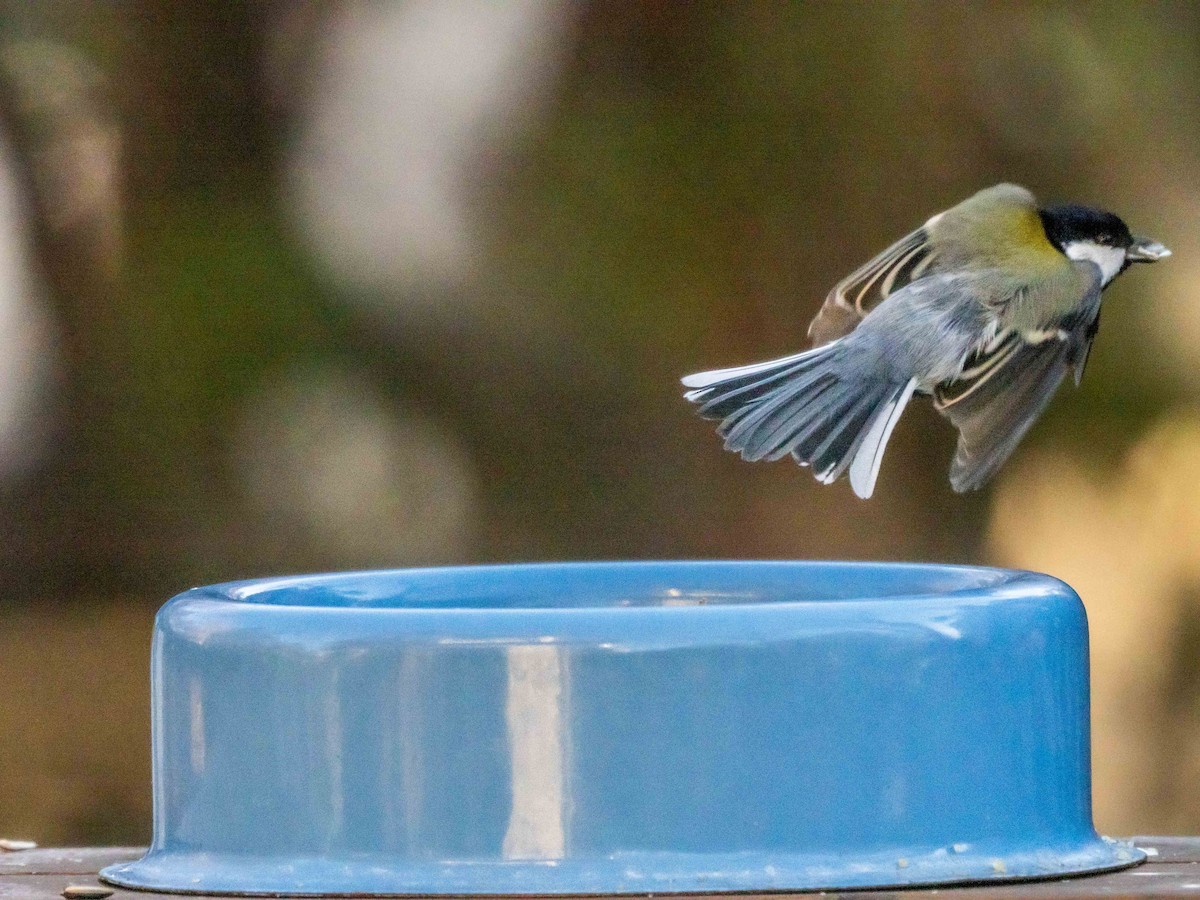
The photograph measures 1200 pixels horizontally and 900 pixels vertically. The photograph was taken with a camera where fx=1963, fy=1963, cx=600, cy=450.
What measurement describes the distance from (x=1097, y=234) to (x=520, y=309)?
1792 mm

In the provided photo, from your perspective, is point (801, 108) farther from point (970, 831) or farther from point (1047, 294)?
point (970, 831)

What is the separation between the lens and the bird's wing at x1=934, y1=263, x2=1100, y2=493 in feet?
7.75

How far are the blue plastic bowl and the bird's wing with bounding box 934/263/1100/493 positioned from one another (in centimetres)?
83

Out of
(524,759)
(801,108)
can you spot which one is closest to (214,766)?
(524,759)

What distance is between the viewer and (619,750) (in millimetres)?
1450

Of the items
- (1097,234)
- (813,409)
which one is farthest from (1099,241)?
(813,409)

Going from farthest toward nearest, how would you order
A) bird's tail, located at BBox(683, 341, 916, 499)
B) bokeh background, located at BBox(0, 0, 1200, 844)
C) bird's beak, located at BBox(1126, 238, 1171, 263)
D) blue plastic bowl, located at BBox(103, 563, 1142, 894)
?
bokeh background, located at BBox(0, 0, 1200, 844)
bird's beak, located at BBox(1126, 238, 1171, 263)
bird's tail, located at BBox(683, 341, 916, 499)
blue plastic bowl, located at BBox(103, 563, 1142, 894)

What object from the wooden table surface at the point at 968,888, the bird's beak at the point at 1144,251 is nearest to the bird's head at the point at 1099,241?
the bird's beak at the point at 1144,251

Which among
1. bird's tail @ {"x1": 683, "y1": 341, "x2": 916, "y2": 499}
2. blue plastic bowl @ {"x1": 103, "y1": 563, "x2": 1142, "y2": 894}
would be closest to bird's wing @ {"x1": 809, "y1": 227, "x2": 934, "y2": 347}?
bird's tail @ {"x1": 683, "y1": 341, "x2": 916, "y2": 499}

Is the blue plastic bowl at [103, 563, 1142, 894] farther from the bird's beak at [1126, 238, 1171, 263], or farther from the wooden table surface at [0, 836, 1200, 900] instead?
the bird's beak at [1126, 238, 1171, 263]

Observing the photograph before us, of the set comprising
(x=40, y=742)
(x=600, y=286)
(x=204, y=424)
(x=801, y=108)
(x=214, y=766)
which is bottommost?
(x=40, y=742)

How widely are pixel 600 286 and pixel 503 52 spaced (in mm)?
557

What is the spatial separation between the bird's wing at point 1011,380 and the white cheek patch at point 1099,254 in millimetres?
39

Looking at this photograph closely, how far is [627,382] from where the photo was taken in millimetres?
4051
